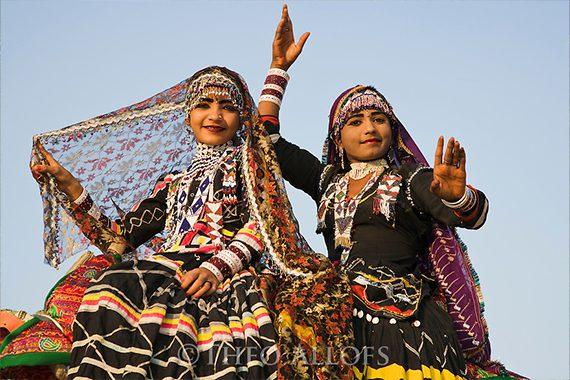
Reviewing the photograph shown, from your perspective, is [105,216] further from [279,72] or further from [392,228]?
[392,228]

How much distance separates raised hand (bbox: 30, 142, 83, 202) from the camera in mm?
5996

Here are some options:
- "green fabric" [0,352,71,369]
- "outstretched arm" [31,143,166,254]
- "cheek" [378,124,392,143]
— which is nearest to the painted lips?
"outstretched arm" [31,143,166,254]

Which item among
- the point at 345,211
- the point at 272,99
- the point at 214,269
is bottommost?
the point at 214,269

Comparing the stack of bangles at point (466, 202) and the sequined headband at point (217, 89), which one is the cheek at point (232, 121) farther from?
→ the stack of bangles at point (466, 202)

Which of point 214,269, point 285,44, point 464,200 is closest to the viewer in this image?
point 214,269

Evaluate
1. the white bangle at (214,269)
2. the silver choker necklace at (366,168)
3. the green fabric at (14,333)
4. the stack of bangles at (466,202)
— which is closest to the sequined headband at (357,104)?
the silver choker necklace at (366,168)

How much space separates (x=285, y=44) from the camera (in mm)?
7145

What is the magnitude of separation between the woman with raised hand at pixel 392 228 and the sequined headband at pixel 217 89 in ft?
1.61

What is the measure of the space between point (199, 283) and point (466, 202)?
173 centimetres

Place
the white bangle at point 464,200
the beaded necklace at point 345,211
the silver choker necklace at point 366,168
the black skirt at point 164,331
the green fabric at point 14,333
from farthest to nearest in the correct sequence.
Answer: the silver choker necklace at point 366,168 → the beaded necklace at point 345,211 → the white bangle at point 464,200 → the green fabric at point 14,333 → the black skirt at point 164,331

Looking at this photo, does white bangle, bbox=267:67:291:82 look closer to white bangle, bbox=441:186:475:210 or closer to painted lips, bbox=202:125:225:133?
painted lips, bbox=202:125:225:133

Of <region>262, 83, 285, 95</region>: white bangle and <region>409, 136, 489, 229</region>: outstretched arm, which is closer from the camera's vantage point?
<region>409, 136, 489, 229</region>: outstretched arm

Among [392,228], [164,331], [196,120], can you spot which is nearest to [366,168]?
[392,228]

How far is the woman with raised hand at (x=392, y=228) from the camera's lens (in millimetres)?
5578
